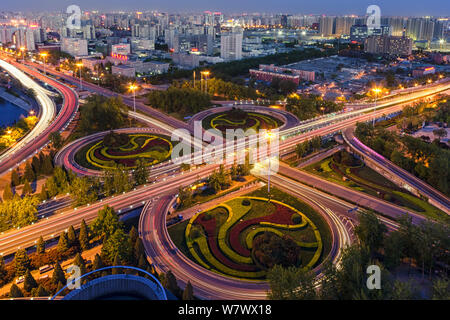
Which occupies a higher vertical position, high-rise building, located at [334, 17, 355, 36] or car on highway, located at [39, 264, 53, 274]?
high-rise building, located at [334, 17, 355, 36]

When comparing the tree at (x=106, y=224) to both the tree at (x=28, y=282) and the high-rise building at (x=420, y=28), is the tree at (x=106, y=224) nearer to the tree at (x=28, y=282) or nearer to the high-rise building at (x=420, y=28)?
the tree at (x=28, y=282)

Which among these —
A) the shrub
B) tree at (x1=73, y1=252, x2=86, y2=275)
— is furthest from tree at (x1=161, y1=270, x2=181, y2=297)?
the shrub

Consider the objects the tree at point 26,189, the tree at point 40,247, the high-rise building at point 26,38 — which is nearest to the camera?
the tree at point 40,247

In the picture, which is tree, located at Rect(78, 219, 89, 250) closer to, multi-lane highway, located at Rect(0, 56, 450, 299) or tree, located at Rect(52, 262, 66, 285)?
multi-lane highway, located at Rect(0, 56, 450, 299)

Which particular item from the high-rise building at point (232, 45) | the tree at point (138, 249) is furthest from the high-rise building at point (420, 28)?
the tree at point (138, 249)

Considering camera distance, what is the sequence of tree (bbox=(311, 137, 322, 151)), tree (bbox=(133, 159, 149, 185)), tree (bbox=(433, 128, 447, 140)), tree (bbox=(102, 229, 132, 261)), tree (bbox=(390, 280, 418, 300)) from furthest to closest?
tree (bbox=(433, 128, 447, 140))
tree (bbox=(311, 137, 322, 151))
tree (bbox=(133, 159, 149, 185))
tree (bbox=(102, 229, 132, 261))
tree (bbox=(390, 280, 418, 300))
